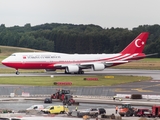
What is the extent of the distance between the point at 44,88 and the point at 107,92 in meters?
11.8

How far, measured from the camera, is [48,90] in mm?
90875

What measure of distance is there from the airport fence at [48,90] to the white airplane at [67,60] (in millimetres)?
31062

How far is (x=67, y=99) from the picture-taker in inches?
2972

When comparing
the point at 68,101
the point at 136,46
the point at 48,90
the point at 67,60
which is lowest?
the point at 68,101

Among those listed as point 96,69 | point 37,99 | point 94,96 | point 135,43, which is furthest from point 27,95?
point 135,43

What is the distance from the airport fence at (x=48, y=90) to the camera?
87.1m

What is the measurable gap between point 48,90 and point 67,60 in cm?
3903

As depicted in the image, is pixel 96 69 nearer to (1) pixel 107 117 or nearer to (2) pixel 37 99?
(2) pixel 37 99

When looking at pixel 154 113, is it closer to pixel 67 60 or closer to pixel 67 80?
pixel 67 80

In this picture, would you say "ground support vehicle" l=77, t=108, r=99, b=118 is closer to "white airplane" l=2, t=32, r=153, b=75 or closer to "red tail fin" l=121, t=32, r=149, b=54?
"white airplane" l=2, t=32, r=153, b=75

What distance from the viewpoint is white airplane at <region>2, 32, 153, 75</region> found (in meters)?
125

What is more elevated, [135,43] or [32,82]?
[135,43]

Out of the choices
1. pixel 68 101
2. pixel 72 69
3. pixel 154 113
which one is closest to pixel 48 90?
pixel 68 101

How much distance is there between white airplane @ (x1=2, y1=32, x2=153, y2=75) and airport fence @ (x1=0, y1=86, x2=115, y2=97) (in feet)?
102
